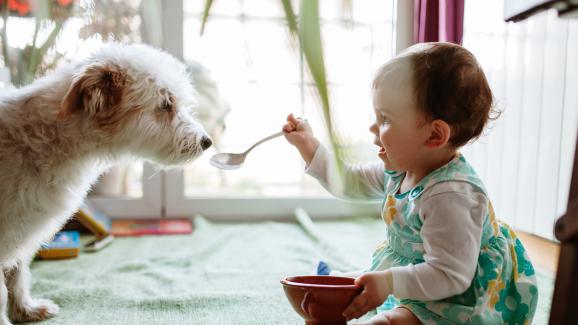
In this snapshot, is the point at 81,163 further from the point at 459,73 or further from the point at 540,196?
the point at 540,196

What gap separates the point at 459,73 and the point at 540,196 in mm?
1113

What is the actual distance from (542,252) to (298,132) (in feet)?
3.66

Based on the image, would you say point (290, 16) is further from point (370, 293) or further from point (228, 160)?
point (228, 160)

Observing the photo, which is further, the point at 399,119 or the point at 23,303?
the point at 23,303

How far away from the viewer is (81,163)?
1.18 m

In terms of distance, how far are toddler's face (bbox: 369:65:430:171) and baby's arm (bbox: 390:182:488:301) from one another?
12 cm

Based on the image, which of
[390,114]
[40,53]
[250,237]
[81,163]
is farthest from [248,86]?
[40,53]

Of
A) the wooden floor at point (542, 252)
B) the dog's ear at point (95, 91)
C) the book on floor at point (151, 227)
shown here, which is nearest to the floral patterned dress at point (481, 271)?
the dog's ear at point (95, 91)

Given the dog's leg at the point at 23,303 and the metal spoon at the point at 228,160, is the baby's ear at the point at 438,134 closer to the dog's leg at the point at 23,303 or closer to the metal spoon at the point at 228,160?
the metal spoon at the point at 228,160

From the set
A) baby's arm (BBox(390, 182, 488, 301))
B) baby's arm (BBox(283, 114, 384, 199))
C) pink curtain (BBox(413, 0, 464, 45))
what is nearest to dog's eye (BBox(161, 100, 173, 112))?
baby's arm (BBox(283, 114, 384, 199))

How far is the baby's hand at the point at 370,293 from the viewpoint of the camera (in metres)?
0.88

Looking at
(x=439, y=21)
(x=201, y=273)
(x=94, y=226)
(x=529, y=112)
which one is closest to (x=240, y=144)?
(x=94, y=226)

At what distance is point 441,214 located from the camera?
0.92 meters

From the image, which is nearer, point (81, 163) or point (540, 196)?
point (81, 163)
